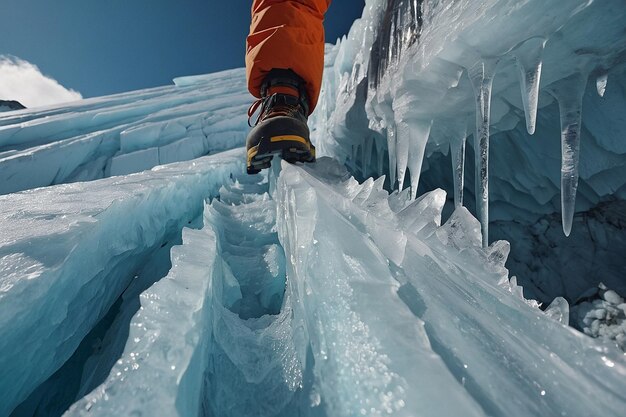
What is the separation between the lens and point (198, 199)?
2547 millimetres

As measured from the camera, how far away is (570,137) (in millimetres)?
1397

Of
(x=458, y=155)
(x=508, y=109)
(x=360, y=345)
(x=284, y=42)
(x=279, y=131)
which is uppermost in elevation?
(x=284, y=42)

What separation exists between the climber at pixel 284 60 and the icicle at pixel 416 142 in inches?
27.9

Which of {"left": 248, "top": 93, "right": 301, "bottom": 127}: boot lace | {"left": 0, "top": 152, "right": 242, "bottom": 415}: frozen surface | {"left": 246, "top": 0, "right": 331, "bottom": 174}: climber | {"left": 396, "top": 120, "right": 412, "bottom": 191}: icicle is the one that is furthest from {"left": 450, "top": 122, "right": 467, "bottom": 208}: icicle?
{"left": 0, "top": 152, "right": 242, "bottom": 415}: frozen surface

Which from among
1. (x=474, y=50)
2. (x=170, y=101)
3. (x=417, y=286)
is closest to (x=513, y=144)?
(x=474, y=50)

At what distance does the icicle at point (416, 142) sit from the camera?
2084 mm

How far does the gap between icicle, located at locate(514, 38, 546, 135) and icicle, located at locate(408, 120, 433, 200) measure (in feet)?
2.53

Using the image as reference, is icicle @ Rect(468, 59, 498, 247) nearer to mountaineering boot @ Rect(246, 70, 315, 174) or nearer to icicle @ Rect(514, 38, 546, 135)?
icicle @ Rect(514, 38, 546, 135)

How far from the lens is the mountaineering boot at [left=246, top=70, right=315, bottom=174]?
70.6 inches

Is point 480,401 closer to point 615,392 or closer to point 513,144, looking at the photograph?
point 615,392

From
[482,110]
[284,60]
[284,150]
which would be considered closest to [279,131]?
[284,150]

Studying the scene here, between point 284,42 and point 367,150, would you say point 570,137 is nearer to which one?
point 284,42

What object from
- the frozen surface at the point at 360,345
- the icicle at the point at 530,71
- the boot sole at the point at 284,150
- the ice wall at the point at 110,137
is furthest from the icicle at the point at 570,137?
the ice wall at the point at 110,137

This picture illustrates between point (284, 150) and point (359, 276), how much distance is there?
1.31m
